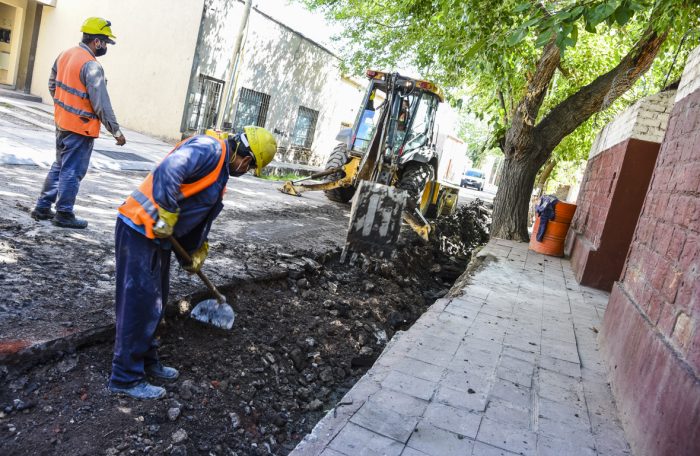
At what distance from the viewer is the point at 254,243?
608cm

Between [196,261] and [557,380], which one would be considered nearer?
[196,261]

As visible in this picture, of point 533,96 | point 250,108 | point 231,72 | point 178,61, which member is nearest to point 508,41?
point 533,96

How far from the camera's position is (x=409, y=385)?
126 inches

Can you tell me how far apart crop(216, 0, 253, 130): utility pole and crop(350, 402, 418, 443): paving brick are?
12.0 m

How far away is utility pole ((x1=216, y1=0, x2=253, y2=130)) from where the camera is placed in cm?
1323

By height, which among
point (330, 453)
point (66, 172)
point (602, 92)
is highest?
point (602, 92)

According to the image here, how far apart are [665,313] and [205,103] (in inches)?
520

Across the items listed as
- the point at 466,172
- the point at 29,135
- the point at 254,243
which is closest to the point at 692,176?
the point at 254,243

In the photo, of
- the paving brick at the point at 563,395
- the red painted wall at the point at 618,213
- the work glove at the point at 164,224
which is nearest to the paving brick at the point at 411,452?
the paving brick at the point at 563,395

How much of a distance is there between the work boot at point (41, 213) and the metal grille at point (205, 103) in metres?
9.44

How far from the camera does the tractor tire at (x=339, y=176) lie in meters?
10.5

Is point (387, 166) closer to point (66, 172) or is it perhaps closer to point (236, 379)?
point (66, 172)

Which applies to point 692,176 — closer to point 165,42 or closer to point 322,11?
point 165,42

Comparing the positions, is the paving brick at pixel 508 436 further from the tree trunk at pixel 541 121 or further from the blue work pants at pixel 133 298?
the tree trunk at pixel 541 121
